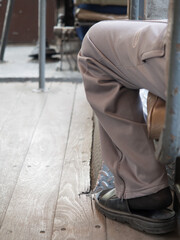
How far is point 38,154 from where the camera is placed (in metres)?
2.24

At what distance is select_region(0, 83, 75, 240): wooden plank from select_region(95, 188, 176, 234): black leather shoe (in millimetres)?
193

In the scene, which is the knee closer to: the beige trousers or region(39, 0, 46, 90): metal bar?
the beige trousers

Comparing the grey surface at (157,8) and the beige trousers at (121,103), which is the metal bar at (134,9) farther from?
the beige trousers at (121,103)

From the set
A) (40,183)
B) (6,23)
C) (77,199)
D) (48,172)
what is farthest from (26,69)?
(77,199)

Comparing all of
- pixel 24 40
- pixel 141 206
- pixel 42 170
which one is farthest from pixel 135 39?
pixel 24 40

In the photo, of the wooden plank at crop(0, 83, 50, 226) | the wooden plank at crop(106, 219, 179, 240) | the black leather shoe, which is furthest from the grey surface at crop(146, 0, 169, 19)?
the wooden plank at crop(106, 219, 179, 240)

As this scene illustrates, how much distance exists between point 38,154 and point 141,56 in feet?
3.83

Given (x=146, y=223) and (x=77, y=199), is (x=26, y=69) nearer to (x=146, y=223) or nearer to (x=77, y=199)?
(x=77, y=199)

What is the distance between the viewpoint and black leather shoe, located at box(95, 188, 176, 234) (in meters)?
1.47

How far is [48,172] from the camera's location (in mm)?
2018

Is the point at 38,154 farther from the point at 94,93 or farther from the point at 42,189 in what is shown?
the point at 94,93

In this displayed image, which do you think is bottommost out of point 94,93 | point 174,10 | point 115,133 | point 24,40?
point 24,40

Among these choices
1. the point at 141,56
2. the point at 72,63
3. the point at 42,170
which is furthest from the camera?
the point at 72,63

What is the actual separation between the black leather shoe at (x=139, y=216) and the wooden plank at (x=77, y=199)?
0.05 meters
